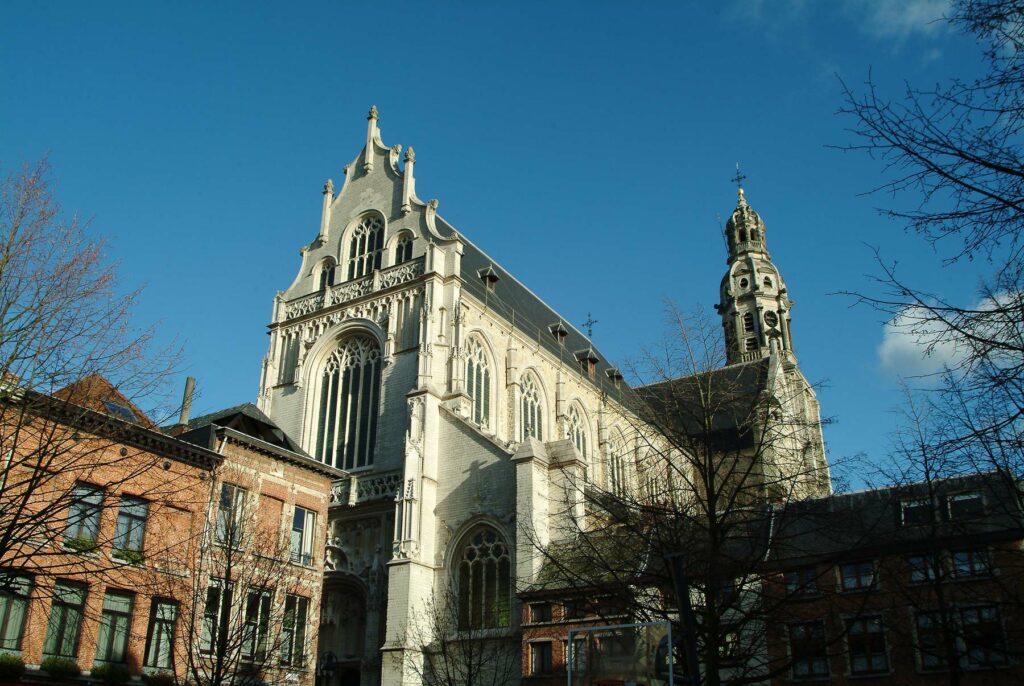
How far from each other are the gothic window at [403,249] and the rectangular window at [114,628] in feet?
56.7

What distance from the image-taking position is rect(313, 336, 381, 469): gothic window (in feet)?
104

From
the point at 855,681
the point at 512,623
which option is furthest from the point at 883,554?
the point at 512,623

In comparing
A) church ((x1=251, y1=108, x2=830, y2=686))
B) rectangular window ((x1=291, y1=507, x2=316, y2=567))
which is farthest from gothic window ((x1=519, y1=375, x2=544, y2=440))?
rectangular window ((x1=291, y1=507, x2=316, y2=567))

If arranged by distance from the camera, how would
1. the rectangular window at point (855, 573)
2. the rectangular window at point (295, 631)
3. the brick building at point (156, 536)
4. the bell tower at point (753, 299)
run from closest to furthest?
the brick building at point (156, 536)
the rectangular window at point (855, 573)
the rectangular window at point (295, 631)
the bell tower at point (753, 299)

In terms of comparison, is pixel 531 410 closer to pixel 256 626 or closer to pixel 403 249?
pixel 403 249

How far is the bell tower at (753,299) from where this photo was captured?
2192 inches

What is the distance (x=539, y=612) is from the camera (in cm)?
2492

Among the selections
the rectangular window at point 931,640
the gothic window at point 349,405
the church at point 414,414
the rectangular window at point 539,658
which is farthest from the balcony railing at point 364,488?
the rectangular window at point 931,640

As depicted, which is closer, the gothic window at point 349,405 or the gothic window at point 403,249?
the gothic window at point 349,405

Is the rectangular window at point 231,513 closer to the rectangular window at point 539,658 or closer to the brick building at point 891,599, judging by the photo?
the brick building at point 891,599

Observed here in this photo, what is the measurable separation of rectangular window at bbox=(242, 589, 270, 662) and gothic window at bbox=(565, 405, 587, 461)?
19205 mm

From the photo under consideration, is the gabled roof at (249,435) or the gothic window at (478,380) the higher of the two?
the gothic window at (478,380)

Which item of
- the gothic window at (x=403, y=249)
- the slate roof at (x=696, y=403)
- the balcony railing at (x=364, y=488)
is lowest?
the slate roof at (x=696, y=403)

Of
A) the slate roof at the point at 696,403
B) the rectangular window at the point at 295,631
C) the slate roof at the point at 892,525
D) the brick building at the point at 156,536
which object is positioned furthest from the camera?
the rectangular window at the point at 295,631
